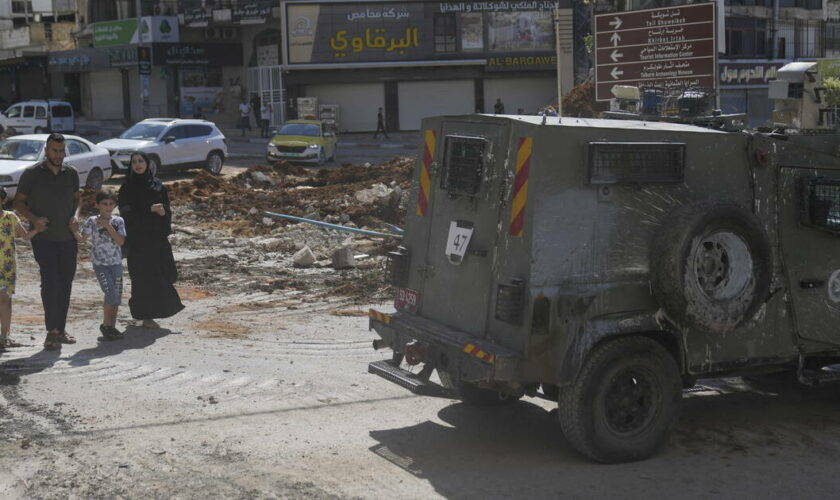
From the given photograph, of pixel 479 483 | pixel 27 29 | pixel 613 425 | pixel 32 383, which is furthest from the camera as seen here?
pixel 27 29

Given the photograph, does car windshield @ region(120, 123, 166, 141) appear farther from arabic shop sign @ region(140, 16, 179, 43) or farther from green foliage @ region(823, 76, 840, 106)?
arabic shop sign @ region(140, 16, 179, 43)

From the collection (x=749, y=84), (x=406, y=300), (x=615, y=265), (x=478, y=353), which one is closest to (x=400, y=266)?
(x=406, y=300)

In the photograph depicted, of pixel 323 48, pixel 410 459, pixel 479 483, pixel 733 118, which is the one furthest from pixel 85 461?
pixel 323 48

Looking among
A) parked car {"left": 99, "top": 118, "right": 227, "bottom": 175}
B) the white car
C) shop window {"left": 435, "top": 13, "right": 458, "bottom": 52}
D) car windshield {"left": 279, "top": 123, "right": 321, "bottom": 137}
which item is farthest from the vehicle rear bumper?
shop window {"left": 435, "top": 13, "right": 458, "bottom": 52}

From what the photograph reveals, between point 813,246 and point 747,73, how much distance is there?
1627 inches

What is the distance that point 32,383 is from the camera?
27.0 feet

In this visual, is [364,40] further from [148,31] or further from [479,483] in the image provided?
[479,483]

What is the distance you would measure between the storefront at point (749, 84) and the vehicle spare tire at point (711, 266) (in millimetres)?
40474

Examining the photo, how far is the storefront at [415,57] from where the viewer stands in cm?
4784

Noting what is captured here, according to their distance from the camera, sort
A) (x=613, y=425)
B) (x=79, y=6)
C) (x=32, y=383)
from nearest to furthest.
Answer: (x=613, y=425) → (x=32, y=383) → (x=79, y=6)

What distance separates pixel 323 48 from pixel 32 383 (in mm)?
41052

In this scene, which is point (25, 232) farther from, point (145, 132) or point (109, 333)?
point (145, 132)

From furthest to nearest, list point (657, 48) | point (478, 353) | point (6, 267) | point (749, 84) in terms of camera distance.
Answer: point (749, 84) < point (657, 48) < point (6, 267) < point (478, 353)

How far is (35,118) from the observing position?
44594 millimetres
